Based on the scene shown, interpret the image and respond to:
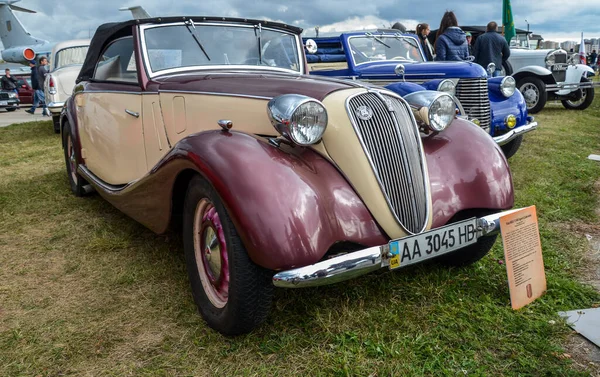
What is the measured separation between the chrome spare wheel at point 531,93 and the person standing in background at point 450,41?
12.4 ft

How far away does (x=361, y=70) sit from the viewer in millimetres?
6477

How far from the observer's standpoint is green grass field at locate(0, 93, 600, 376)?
2.01m

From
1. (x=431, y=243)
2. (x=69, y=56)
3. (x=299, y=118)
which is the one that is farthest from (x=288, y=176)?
(x=69, y=56)

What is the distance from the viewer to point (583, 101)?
10.8 m

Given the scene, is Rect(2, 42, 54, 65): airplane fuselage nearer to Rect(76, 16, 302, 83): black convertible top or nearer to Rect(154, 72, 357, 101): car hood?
Rect(76, 16, 302, 83): black convertible top

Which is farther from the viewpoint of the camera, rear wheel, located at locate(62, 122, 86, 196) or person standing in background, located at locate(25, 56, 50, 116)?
person standing in background, located at locate(25, 56, 50, 116)

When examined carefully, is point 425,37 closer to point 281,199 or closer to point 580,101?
point 580,101

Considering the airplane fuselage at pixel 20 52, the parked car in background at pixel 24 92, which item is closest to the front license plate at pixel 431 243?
the parked car in background at pixel 24 92

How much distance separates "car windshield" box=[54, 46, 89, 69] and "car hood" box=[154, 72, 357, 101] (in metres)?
7.97

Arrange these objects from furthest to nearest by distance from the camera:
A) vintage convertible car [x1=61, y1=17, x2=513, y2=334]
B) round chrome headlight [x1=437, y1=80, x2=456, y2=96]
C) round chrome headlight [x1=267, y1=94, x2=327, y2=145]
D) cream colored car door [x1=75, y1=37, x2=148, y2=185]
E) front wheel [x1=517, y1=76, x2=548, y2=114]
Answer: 1. front wheel [x1=517, y1=76, x2=548, y2=114]
2. round chrome headlight [x1=437, y1=80, x2=456, y2=96]
3. cream colored car door [x1=75, y1=37, x2=148, y2=185]
4. round chrome headlight [x1=267, y1=94, x2=327, y2=145]
5. vintage convertible car [x1=61, y1=17, x2=513, y2=334]

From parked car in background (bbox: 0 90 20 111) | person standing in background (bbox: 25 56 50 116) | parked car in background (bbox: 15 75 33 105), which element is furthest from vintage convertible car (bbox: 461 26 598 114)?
parked car in background (bbox: 15 75 33 105)

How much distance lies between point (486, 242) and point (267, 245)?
4.65 feet

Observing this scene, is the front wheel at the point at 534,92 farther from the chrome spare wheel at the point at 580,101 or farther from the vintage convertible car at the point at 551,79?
the chrome spare wheel at the point at 580,101

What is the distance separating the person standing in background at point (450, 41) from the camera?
689 cm
